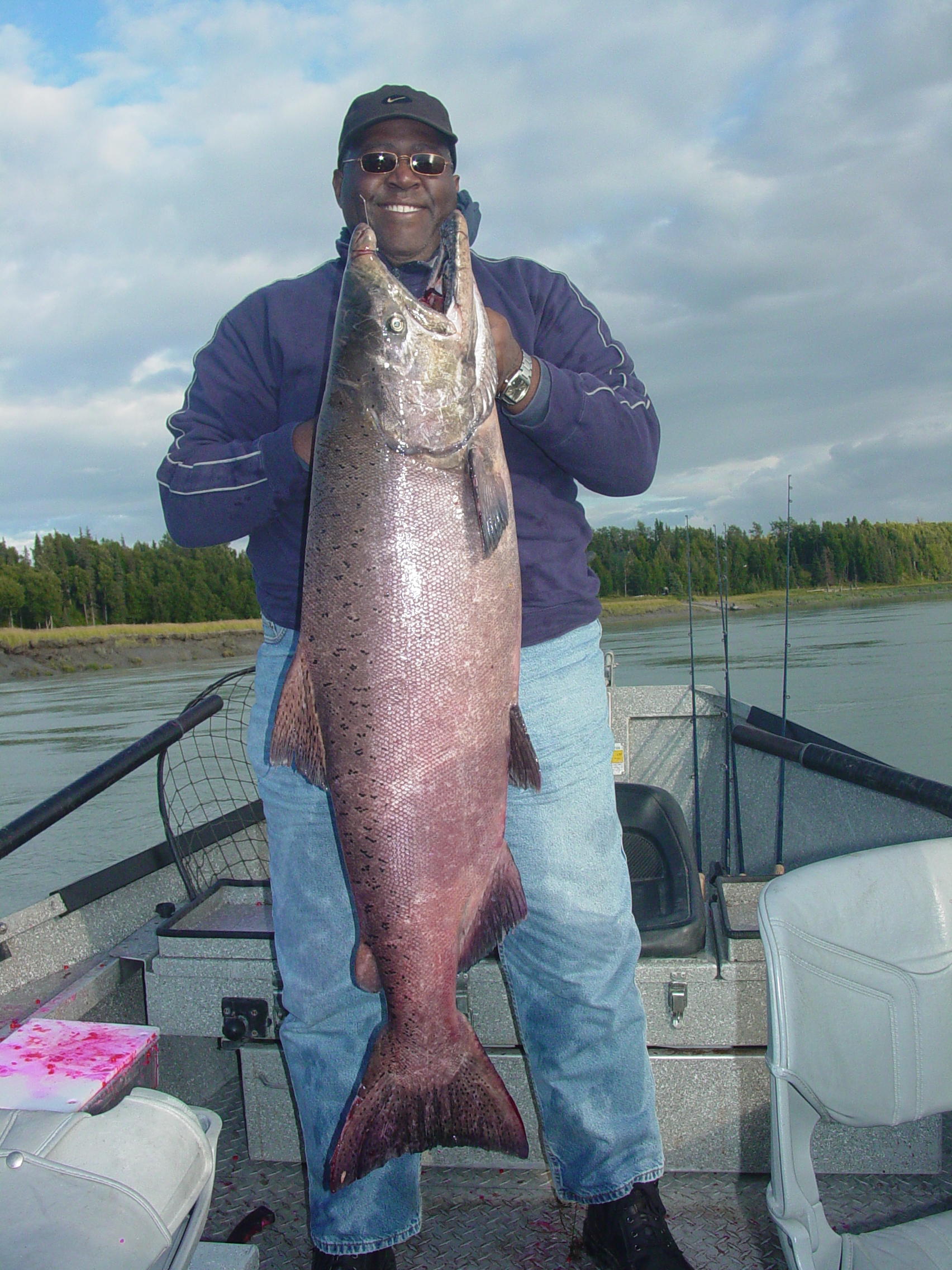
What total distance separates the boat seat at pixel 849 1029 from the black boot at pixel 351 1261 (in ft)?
3.48

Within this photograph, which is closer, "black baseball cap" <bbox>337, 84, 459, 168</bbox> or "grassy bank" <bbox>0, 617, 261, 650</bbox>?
"black baseball cap" <bbox>337, 84, 459, 168</bbox>

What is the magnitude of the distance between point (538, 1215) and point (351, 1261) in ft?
2.20

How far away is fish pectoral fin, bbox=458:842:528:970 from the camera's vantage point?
6.68 feet

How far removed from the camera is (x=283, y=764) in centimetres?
200

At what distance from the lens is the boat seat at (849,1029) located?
1.70 metres

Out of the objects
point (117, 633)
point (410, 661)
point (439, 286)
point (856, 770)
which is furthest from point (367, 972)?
point (117, 633)

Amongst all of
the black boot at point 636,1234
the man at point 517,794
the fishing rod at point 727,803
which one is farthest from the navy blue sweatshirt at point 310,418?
the fishing rod at point 727,803

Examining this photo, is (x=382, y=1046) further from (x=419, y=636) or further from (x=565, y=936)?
(x=419, y=636)

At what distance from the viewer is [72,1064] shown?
1.85 m

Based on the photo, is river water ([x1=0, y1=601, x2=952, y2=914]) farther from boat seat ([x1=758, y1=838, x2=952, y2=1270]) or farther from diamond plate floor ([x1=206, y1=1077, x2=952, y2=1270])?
boat seat ([x1=758, y1=838, x2=952, y2=1270])

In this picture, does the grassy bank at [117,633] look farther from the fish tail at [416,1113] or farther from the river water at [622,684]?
the fish tail at [416,1113]

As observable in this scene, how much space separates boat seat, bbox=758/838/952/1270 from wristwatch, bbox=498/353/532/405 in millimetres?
1154

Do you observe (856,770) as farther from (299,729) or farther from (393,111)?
(393,111)

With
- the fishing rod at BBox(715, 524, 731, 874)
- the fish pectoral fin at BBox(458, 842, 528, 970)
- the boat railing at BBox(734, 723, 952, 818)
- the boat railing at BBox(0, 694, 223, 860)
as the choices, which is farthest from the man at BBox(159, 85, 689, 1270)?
the fishing rod at BBox(715, 524, 731, 874)
